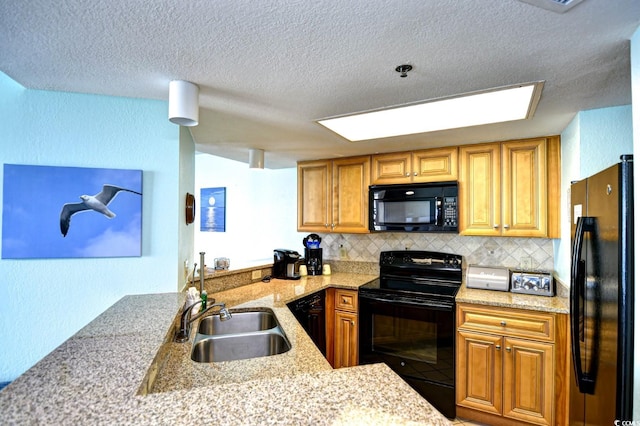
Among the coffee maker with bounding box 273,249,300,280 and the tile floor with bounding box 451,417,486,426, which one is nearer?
the tile floor with bounding box 451,417,486,426

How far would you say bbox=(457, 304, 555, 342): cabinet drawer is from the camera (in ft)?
7.41

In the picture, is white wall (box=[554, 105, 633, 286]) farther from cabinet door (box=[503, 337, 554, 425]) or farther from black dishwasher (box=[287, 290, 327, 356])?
black dishwasher (box=[287, 290, 327, 356])

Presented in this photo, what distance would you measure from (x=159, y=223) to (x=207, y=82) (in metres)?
0.87

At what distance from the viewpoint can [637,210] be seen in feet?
3.82

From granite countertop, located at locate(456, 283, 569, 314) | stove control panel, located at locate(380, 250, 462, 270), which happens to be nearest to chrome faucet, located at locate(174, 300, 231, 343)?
granite countertop, located at locate(456, 283, 569, 314)

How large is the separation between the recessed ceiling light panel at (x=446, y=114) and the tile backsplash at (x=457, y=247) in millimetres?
1319

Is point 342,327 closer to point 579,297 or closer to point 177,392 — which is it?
point 579,297

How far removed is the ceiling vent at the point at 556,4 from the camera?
0.99 metres

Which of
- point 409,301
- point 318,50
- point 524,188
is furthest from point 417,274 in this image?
point 318,50

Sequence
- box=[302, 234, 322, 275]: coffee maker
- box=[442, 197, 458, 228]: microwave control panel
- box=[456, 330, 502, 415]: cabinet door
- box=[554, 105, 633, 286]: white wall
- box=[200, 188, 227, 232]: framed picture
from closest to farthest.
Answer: box=[554, 105, 633, 286]: white wall → box=[456, 330, 502, 415]: cabinet door → box=[442, 197, 458, 228]: microwave control panel → box=[302, 234, 322, 275]: coffee maker → box=[200, 188, 227, 232]: framed picture

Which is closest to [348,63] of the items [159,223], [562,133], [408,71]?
[408,71]

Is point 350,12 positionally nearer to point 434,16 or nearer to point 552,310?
point 434,16

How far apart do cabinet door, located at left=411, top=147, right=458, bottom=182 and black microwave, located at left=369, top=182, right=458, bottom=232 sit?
8cm

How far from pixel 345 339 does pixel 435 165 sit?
5.78ft
